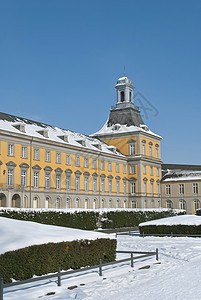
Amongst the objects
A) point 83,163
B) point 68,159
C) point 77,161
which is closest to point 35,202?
point 68,159

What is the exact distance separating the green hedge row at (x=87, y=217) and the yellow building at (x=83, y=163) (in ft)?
35.2

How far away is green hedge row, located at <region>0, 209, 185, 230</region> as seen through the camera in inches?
1228

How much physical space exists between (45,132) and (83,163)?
30.2 ft

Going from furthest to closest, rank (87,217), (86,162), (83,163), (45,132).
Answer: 1. (86,162)
2. (83,163)
3. (45,132)
4. (87,217)

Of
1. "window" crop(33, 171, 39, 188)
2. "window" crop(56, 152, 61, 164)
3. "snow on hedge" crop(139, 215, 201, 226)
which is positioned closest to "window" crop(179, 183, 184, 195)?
"window" crop(56, 152, 61, 164)

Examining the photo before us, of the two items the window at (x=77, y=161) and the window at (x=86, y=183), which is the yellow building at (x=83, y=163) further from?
the window at (x=77, y=161)

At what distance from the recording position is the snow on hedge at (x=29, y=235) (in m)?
12.3

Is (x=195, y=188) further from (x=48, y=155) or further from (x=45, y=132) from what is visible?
(x=45, y=132)

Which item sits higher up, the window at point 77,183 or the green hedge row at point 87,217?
the window at point 77,183

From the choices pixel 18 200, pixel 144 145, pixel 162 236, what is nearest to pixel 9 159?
pixel 18 200

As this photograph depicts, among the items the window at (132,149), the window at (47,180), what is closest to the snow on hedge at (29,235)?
the window at (47,180)

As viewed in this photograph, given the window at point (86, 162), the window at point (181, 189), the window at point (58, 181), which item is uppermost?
the window at point (86, 162)

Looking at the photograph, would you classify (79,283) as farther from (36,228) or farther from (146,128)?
(146,128)

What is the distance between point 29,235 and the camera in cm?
1320
